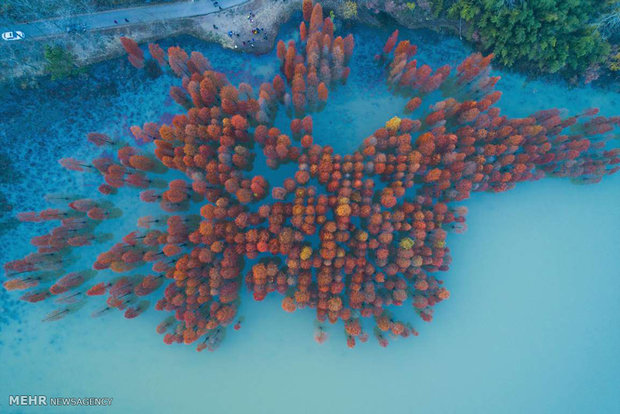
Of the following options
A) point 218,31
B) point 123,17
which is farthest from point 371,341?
point 123,17

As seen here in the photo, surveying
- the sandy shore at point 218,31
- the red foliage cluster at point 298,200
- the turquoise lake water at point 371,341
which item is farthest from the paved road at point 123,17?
the red foliage cluster at point 298,200

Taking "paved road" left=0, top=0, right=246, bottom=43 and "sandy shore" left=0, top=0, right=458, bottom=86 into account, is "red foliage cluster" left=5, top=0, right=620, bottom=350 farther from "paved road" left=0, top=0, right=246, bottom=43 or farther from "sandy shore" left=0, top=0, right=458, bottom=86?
"paved road" left=0, top=0, right=246, bottom=43

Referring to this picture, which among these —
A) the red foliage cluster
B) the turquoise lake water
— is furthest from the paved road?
the red foliage cluster

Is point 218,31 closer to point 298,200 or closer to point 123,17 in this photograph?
point 123,17

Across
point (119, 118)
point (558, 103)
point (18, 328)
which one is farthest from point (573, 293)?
point (18, 328)

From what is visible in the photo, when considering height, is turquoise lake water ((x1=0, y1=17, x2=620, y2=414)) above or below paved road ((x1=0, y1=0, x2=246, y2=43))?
below

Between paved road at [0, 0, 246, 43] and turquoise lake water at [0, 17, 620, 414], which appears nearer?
turquoise lake water at [0, 17, 620, 414]

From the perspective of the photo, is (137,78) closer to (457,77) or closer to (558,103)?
(457,77)
